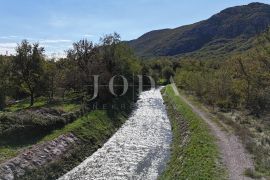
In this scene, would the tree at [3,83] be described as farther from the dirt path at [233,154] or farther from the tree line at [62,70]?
the dirt path at [233,154]

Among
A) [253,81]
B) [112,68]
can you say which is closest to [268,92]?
[253,81]

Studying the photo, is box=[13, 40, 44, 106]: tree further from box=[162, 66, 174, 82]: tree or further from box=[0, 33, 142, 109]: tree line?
box=[162, 66, 174, 82]: tree

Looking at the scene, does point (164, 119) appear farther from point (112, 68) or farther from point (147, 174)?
point (147, 174)

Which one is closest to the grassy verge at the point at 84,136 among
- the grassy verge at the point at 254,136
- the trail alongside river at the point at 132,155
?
the trail alongside river at the point at 132,155

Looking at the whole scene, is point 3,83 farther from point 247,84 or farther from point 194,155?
point 194,155

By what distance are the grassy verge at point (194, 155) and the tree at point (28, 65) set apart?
24.8 metres

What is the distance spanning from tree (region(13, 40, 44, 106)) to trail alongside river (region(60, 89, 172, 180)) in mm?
16801

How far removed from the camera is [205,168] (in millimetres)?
28250

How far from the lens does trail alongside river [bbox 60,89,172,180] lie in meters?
32.7

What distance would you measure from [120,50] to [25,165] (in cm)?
6722

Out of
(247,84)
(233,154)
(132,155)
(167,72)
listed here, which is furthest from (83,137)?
(167,72)

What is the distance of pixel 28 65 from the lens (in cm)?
6088

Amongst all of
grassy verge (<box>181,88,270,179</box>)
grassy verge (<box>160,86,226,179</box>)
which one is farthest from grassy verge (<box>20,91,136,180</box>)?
grassy verge (<box>181,88,270,179</box>)

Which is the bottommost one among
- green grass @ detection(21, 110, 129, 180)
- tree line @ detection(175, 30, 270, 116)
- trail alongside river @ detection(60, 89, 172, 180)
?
trail alongside river @ detection(60, 89, 172, 180)
